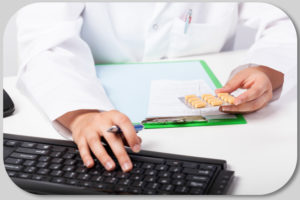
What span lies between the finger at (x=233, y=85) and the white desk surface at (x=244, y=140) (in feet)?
0.12

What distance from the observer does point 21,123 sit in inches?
16.3

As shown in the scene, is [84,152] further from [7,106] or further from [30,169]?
[7,106]

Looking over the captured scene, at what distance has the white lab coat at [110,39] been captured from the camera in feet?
1.39

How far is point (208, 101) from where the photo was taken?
1.26 ft

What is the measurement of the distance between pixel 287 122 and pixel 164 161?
0.17 meters

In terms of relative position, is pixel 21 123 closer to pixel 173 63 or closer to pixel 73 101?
pixel 73 101

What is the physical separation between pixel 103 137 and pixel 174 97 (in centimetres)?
12

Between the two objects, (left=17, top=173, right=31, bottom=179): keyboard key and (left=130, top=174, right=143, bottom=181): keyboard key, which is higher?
(left=130, top=174, right=143, bottom=181): keyboard key

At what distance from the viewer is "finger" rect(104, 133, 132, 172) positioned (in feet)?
1.03

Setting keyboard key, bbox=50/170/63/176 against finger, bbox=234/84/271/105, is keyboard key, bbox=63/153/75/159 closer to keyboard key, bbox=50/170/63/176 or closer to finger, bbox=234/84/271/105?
keyboard key, bbox=50/170/63/176

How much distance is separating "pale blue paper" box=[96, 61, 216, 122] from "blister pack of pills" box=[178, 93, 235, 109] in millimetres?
56

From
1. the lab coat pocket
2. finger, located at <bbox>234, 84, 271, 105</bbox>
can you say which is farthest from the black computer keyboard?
the lab coat pocket

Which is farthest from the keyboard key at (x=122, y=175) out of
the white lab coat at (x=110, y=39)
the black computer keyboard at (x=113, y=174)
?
the white lab coat at (x=110, y=39)

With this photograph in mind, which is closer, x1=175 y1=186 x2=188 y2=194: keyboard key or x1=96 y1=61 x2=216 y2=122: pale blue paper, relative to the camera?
x1=175 y1=186 x2=188 y2=194: keyboard key
